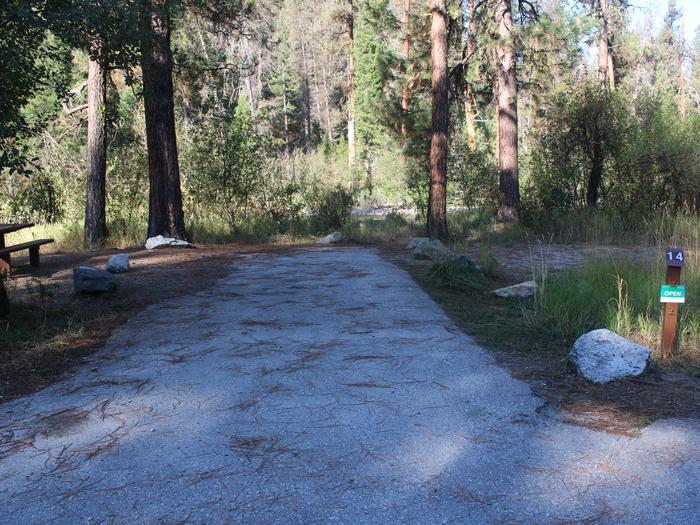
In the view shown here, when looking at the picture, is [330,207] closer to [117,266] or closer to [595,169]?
[595,169]

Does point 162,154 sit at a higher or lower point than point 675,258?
higher

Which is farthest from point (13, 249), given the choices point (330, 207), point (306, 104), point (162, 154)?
point (306, 104)

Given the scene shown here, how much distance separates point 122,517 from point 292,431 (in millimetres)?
1138

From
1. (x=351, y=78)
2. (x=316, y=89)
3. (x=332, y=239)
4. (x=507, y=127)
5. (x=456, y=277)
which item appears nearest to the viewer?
(x=456, y=277)

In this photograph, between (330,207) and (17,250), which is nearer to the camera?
(17,250)

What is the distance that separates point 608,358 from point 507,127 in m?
13.9

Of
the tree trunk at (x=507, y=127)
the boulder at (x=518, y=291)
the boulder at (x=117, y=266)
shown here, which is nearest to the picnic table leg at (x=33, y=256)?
the boulder at (x=117, y=266)

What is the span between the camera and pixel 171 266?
10477mm

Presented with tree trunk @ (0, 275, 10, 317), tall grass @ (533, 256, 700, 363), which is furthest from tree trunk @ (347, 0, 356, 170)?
tree trunk @ (0, 275, 10, 317)

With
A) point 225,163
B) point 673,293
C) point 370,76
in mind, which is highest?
point 370,76

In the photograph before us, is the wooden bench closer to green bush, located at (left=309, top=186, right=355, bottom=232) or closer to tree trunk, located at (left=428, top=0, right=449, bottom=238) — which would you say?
green bush, located at (left=309, top=186, right=355, bottom=232)

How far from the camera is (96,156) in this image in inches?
576

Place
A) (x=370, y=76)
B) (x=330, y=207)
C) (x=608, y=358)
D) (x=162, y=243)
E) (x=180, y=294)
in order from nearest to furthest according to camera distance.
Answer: (x=608, y=358) → (x=180, y=294) → (x=162, y=243) → (x=330, y=207) → (x=370, y=76)

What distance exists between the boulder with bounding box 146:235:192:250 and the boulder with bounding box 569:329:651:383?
33.7ft
